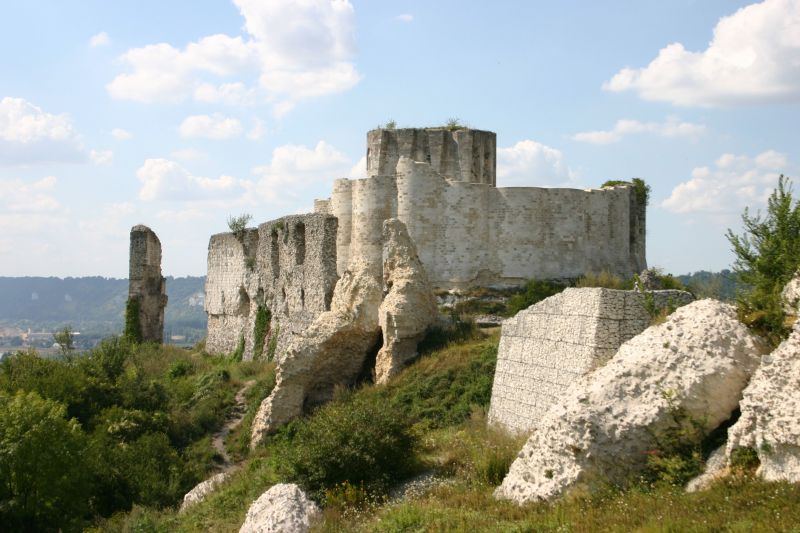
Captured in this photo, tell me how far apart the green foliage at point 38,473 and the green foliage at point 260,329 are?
38.0ft

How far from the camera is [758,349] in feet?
34.2

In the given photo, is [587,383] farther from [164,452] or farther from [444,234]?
[444,234]

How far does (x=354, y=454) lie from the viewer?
43.2 ft

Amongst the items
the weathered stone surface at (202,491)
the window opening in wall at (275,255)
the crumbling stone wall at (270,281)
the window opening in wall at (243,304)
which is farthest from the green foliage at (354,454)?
the window opening in wall at (243,304)

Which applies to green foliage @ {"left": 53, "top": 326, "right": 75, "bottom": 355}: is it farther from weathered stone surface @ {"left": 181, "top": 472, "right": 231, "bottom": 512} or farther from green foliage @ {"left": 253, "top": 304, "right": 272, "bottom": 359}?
weathered stone surface @ {"left": 181, "top": 472, "right": 231, "bottom": 512}

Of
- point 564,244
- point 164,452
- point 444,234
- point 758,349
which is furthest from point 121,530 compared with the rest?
point 564,244

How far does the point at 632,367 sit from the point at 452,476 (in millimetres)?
3565

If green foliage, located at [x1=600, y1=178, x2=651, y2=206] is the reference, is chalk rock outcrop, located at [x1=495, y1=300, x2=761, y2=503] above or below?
below

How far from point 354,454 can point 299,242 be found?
14.2 metres

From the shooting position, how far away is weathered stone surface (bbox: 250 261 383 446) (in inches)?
794

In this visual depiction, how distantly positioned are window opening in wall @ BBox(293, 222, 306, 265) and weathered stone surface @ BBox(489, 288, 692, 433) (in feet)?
41.0

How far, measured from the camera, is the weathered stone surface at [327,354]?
20156 mm

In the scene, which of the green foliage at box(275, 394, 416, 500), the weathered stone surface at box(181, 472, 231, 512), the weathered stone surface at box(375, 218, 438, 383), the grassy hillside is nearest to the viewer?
the grassy hillside

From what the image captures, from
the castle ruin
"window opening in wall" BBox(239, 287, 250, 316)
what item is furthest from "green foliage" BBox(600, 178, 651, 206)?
"window opening in wall" BBox(239, 287, 250, 316)
